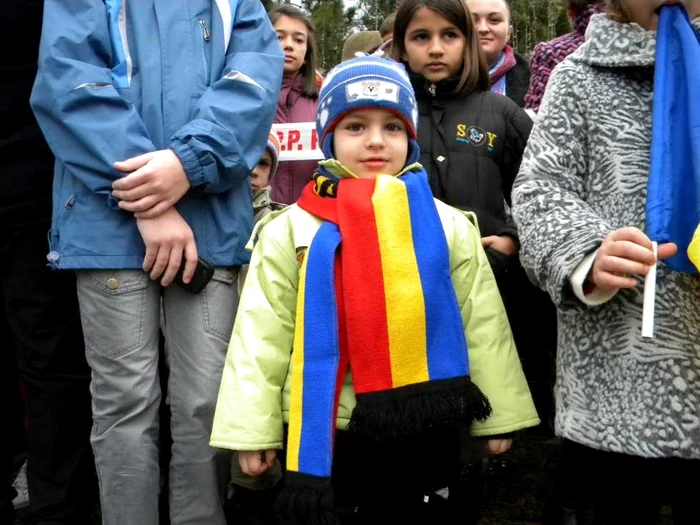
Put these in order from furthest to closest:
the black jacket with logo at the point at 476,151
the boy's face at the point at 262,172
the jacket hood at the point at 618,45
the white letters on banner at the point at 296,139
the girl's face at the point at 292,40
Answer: the girl's face at the point at 292,40, the white letters on banner at the point at 296,139, the boy's face at the point at 262,172, the black jacket with logo at the point at 476,151, the jacket hood at the point at 618,45

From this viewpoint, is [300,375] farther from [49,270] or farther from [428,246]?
[49,270]

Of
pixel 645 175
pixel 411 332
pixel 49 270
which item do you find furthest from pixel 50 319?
pixel 645 175

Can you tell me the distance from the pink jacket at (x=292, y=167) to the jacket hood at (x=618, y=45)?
80.4 inches

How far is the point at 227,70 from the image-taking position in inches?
96.0

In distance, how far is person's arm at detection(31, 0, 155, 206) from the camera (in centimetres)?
224

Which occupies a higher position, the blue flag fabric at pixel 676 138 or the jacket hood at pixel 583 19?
the jacket hood at pixel 583 19

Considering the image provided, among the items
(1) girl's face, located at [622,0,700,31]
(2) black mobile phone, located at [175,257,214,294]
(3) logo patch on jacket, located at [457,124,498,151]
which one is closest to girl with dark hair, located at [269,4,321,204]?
(3) logo patch on jacket, located at [457,124,498,151]

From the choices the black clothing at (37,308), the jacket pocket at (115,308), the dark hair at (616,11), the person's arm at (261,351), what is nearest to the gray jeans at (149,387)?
the jacket pocket at (115,308)

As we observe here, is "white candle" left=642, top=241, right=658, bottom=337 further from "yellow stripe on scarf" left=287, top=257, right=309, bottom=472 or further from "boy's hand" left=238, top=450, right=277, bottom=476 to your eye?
"boy's hand" left=238, top=450, right=277, bottom=476

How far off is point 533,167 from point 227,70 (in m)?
0.98

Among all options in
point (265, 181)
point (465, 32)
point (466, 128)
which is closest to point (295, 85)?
point (265, 181)

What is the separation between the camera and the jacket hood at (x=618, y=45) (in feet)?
6.11

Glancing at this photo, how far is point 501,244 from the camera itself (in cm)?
264

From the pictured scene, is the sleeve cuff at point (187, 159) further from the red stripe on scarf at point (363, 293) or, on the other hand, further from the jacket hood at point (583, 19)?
the jacket hood at point (583, 19)
